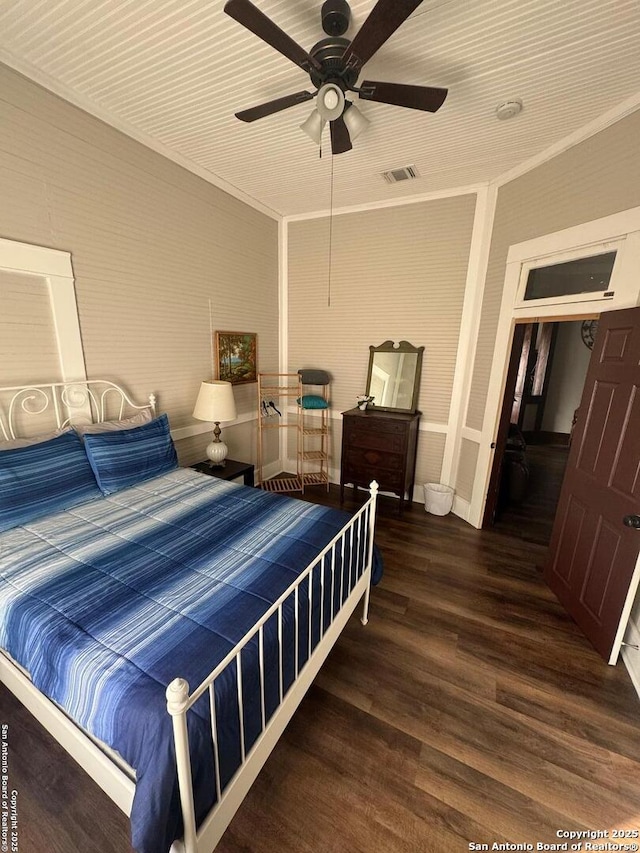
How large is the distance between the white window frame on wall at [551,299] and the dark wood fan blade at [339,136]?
167cm

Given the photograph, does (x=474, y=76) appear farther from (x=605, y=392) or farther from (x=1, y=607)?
(x=1, y=607)

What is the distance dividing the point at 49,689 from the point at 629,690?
8.76 ft

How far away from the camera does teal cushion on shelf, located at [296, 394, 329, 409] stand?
13.1 ft

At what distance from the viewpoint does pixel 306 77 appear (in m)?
1.96

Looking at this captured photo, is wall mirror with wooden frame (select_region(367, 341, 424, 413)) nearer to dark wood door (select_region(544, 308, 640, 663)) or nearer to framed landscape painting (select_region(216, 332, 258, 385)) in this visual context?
framed landscape painting (select_region(216, 332, 258, 385))

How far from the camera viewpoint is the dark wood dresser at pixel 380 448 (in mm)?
3420

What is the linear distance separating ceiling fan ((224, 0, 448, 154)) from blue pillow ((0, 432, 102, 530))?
214cm

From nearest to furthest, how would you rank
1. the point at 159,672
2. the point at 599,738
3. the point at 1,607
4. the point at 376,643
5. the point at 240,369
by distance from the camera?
1. the point at 159,672
2. the point at 1,607
3. the point at 599,738
4. the point at 376,643
5. the point at 240,369

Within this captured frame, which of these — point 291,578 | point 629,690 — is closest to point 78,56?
point 291,578

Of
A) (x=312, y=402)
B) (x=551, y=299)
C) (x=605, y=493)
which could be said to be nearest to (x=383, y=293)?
(x=312, y=402)

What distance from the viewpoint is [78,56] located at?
1.84 m

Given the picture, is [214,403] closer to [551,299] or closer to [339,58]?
[339,58]

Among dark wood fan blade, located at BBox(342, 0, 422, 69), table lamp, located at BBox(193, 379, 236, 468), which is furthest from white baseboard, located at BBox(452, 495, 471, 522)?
dark wood fan blade, located at BBox(342, 0, 422, 69)

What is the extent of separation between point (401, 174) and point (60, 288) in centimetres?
284
